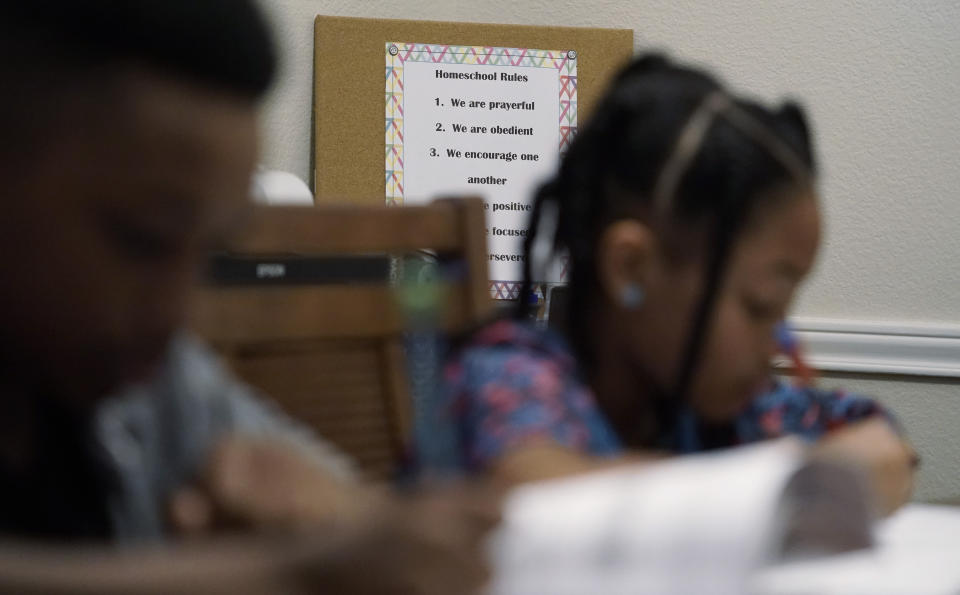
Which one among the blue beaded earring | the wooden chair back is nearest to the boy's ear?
the blue beaded earring

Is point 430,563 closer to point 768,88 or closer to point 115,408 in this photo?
point 115,408

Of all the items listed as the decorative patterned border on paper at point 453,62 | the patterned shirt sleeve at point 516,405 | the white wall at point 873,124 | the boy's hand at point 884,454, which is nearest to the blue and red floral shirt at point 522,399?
the patterned shirt sleeve at point 516,405

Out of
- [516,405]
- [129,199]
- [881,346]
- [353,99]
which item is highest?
[353,99]

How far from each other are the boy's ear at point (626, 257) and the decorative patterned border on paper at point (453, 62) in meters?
1.01

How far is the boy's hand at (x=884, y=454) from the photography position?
2.44ft

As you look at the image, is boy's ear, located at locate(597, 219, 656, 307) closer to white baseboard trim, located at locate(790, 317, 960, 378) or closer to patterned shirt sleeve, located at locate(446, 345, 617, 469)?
patterned shirt sleeve, located at locate(446, 345, 617, 469)

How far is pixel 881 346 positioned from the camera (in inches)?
69.6

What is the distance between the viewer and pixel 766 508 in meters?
0.33

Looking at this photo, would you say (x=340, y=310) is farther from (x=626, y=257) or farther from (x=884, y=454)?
(x=884, y=454)

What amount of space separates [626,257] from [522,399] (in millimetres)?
133

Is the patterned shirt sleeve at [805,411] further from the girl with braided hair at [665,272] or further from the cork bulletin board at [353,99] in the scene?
the cork bulletin board at [353,99]

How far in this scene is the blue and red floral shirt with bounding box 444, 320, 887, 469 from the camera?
59 centimetres

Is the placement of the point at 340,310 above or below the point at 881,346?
above

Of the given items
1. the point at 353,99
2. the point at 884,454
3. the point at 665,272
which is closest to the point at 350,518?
the point at 665,272
